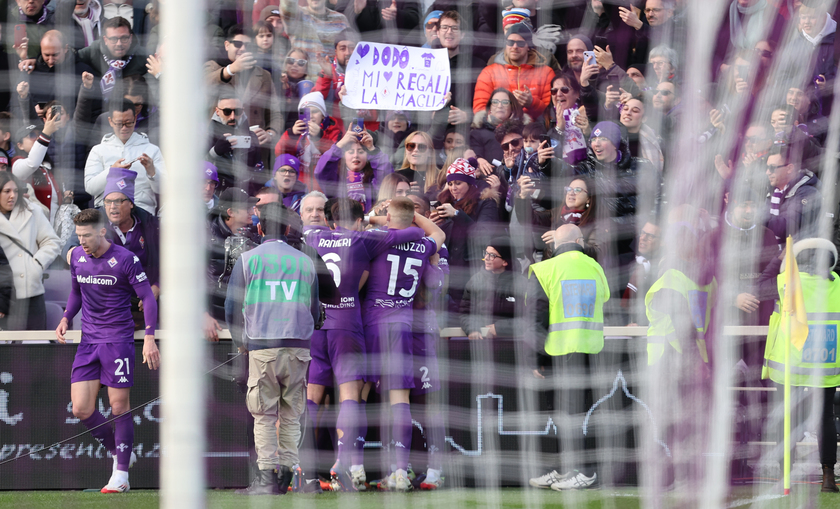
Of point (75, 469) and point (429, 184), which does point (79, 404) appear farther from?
point (429, 184)

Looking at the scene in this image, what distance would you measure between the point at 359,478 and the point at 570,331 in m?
1.46

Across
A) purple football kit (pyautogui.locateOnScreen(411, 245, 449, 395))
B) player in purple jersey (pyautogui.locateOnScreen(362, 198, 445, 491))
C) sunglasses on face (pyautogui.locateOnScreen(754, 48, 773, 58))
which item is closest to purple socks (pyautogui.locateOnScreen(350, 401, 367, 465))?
player in purple jersey (pyautogui.locateOnScreen(362, 198, 445, 491))

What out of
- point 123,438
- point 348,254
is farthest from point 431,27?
point 123,438

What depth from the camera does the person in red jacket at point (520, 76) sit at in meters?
5.22

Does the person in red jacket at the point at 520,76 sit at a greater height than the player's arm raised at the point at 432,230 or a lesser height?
greater

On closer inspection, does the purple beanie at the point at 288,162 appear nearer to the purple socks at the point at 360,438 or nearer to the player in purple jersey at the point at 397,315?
the player in purple jersey at the point at 397,315

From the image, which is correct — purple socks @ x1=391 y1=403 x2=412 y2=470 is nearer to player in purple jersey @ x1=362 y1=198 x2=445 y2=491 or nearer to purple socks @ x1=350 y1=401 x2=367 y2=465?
player in purple jersey @ x1=362 y1=198 x2=445 y2=491

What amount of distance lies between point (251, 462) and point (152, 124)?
7.13 ft

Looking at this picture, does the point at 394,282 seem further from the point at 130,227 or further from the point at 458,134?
the point at 130,227

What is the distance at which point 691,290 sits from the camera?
3.58 metres

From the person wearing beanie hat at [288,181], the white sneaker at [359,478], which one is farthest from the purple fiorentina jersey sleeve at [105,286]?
the white sneaker at [359,478]

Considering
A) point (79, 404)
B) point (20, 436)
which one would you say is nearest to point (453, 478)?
point (79, 404)

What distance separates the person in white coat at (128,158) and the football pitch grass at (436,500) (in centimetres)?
166

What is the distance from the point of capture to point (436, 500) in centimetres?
534
